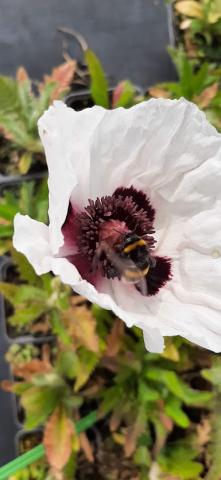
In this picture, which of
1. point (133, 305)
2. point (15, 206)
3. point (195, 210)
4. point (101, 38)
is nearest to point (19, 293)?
point (15, 206)

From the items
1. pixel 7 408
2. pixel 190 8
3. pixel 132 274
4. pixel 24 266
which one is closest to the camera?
pixel 132 274

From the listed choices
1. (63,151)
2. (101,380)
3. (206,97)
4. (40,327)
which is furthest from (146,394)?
(206,97)

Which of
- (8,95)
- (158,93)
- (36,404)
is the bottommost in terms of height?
(36,404)

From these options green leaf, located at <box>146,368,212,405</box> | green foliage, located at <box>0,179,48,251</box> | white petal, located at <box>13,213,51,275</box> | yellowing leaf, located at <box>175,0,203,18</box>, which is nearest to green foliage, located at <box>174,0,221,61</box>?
yellowing leaf, located at <box>175,0,203,18</box>

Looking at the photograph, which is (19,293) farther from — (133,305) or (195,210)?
(195,210)

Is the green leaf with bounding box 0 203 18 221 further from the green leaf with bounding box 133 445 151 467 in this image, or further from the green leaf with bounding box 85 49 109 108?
the green leaf with bounding box 133 445 151 467

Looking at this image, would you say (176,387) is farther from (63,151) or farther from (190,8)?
(190,8)

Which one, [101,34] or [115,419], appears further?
[101,34]

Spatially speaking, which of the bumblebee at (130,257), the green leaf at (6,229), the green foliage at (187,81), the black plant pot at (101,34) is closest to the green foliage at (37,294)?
the green leaf at (6,229)
